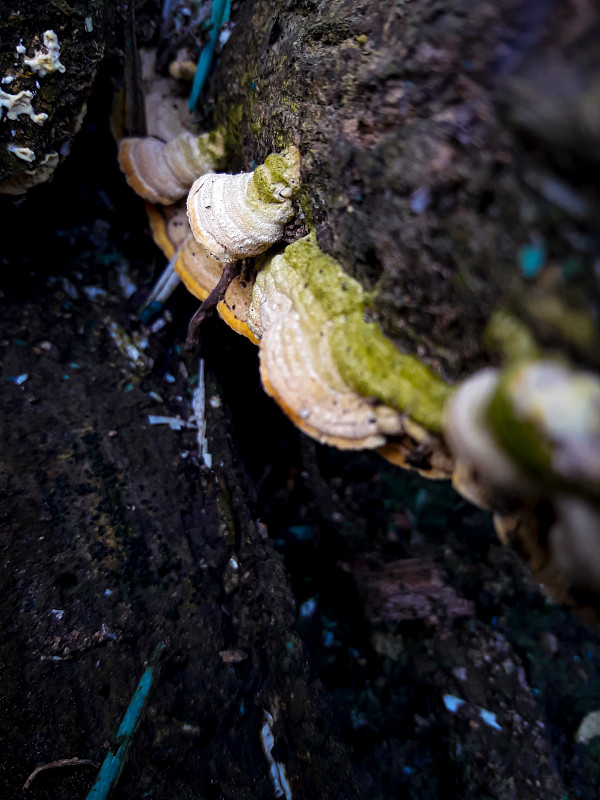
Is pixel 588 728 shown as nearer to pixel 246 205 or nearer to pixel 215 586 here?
pixel 215 586

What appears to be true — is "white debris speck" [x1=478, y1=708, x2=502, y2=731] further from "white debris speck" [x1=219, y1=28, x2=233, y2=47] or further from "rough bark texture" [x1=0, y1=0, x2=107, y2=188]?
"white debris speck" [x1=219, y1=28, x2=233, y2=47]

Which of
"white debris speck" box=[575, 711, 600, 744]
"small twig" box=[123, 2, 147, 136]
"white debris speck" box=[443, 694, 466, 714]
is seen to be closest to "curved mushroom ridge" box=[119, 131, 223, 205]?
"small twig" box=[123, 2, 147, 136]

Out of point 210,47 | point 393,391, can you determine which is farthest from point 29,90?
point 393,391

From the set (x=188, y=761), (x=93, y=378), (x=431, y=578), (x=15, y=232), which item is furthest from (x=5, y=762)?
(x=15, y=232)

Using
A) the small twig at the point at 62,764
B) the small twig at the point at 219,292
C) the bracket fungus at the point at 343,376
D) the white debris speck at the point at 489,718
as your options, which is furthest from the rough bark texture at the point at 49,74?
the white debris speck at the point at 489,718

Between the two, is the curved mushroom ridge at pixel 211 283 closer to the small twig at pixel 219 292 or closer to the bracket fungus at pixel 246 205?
the small twig at pixel 219 292

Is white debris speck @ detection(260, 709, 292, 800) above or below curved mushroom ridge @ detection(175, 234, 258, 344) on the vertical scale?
below
